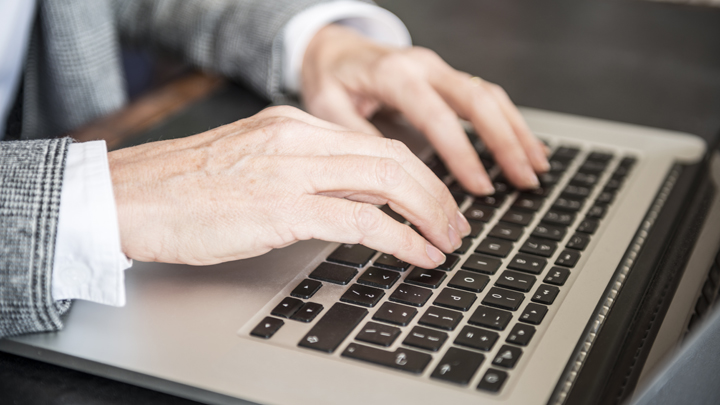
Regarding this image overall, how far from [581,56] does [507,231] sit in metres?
0.55

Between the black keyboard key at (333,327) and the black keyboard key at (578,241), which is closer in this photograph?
the black keyboard key at (333,327)

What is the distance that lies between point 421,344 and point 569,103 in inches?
22.0

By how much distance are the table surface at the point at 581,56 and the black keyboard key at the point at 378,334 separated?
419mm

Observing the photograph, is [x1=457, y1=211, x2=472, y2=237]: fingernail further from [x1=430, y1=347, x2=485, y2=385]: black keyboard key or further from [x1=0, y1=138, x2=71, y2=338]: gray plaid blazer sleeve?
[x1=0, y1=138, x2=71, y2=338]: gray plaid blazer sleeve

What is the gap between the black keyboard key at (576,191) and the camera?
63 centimetres

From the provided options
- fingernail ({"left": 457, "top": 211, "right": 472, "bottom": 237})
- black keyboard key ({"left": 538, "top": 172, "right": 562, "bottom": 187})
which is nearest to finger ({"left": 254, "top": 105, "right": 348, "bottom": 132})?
fingernail ({"left": 457, "top": 211, "right": 472, "bottom": 237})

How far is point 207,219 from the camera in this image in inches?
19.4

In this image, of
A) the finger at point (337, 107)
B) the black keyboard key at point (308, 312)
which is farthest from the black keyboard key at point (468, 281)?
the finger at point (337, 107)

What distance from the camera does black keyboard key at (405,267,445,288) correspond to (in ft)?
1.60

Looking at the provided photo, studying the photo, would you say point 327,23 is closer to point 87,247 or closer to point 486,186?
point 486,186

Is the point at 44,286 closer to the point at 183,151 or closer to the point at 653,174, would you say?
the point at 183,151

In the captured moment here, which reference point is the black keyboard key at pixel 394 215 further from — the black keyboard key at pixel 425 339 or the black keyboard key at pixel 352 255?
the black keyboard key at pixel 425 339

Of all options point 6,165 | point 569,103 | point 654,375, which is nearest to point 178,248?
point 6,165

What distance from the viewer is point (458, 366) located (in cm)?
40
